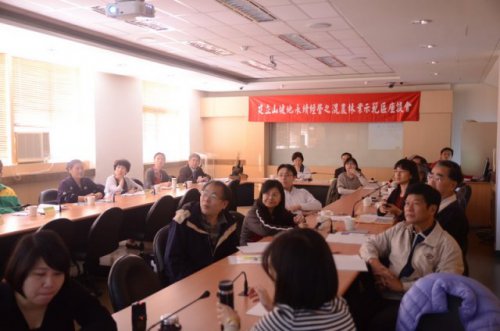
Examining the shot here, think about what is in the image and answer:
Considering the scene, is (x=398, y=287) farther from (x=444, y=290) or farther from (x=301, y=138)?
(x=301, y=138)

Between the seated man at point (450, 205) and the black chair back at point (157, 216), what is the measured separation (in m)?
2.97

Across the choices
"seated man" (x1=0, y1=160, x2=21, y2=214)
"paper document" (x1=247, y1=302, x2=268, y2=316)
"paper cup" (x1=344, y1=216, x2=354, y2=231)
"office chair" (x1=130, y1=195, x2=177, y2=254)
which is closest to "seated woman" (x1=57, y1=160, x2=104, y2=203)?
"seated man" (x1=0, y1=160, x2=21, y2=214)

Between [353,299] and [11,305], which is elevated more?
[11,305]

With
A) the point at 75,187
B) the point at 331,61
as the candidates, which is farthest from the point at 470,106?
the point at 75,187

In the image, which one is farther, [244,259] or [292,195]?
[292,195]

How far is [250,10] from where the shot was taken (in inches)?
179

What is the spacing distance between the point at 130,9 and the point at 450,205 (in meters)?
2.86

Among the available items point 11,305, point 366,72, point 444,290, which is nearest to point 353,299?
point 444,290

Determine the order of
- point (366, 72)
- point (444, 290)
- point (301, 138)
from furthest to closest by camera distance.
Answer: point (301, 138), point (366, 72), point (444, 290)

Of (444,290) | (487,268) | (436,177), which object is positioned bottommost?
(487,268)

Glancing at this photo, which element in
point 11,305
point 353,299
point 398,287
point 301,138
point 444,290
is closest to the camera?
point 11,305

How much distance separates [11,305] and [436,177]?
2.87 m

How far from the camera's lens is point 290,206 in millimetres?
4789

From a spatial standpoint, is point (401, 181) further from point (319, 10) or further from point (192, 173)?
point (192, 173)
